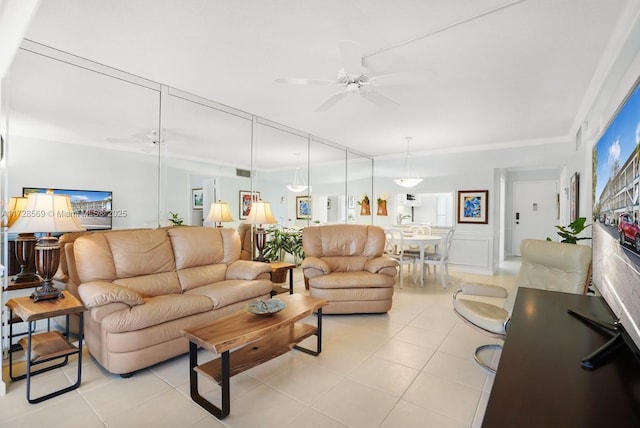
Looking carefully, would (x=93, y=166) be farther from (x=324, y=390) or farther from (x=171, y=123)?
(x=324, y=390)

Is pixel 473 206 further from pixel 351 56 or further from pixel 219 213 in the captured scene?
→ pixel 351 56

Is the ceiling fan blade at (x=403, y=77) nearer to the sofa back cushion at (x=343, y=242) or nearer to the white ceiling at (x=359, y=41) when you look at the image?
the white ceiling at (x=359, y=41)

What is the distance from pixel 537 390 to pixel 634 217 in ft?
2.69

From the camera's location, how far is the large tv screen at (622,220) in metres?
1.20

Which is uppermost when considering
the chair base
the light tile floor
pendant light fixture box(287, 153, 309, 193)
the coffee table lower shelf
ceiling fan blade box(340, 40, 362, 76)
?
ceiling fan blade box(340, 40, 362, 76)

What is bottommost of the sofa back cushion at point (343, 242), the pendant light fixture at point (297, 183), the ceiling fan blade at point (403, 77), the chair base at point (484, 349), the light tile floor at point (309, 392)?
the light tile floor at point (309, 392)

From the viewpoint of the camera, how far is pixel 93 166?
10.1ft

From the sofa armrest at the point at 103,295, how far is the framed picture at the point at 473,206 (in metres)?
6.08

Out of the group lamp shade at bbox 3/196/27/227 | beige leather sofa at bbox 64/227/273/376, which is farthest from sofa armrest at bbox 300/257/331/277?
lamp shade at bbox 3/196/27/227

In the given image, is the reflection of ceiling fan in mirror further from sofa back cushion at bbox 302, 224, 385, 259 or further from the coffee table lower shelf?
the coffee table lower shelf

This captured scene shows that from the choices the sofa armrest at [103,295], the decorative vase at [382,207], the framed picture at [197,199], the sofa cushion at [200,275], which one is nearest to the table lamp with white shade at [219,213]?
the framed picture at [197,199]

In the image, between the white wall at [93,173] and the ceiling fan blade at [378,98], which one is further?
the ceiling fan blade at [378,98]

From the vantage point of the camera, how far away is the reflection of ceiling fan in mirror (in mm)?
3380

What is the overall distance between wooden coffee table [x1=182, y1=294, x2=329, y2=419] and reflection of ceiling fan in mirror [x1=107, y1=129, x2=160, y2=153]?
2221 millimetres
